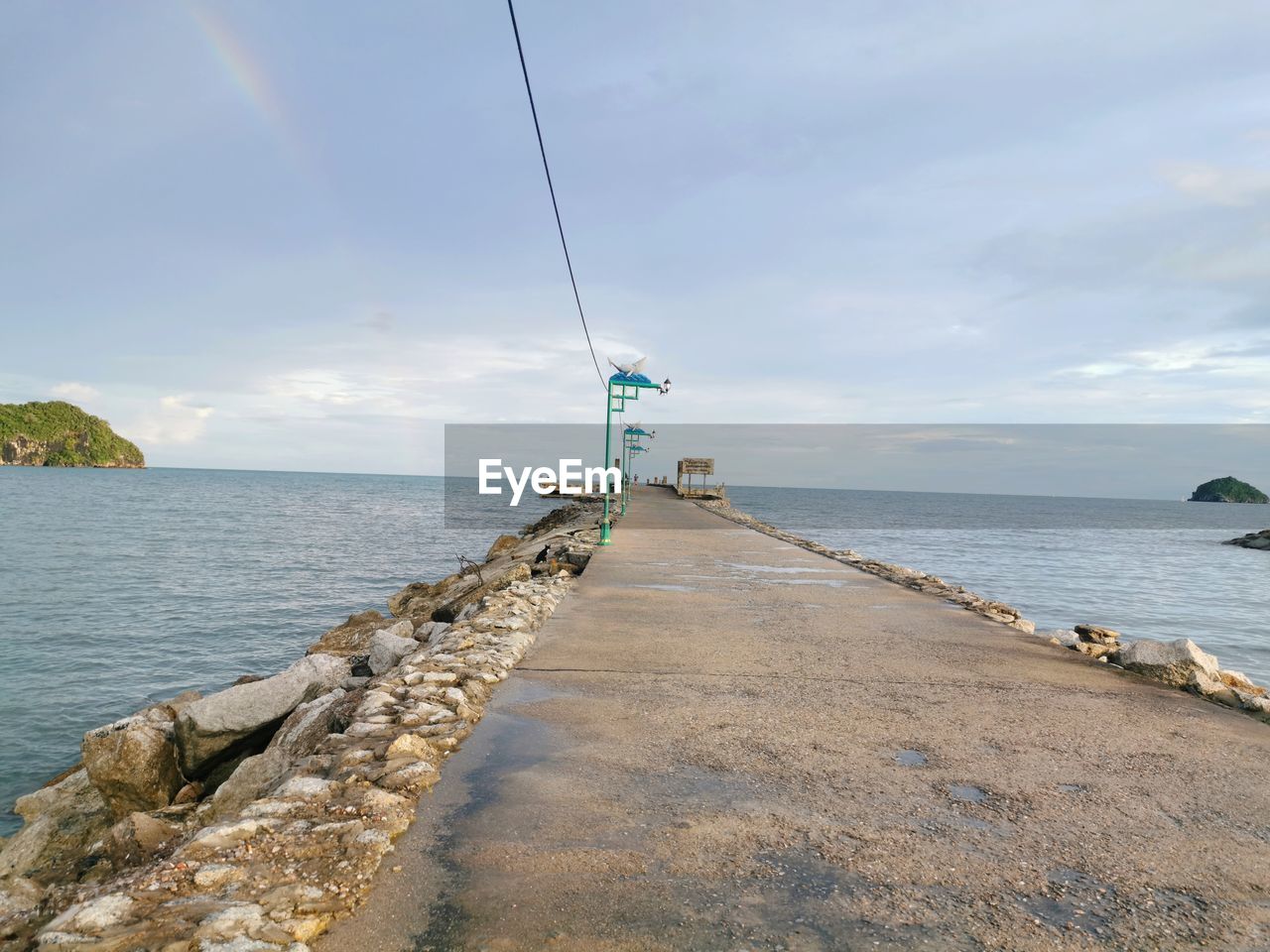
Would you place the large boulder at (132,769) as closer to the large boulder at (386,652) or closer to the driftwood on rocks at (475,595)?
the large boulder at (386,652)

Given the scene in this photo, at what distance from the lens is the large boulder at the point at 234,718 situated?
621cm

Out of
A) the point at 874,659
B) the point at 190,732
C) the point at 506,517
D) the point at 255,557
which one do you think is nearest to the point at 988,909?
A: the point at 874,659

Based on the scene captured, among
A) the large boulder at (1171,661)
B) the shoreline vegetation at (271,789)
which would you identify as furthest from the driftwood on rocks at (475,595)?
the large boulder at (1171,661)

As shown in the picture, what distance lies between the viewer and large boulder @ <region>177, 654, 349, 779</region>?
621 cm

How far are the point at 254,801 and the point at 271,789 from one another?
4.16 ft

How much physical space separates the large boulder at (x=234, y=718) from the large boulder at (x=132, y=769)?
0.19 m

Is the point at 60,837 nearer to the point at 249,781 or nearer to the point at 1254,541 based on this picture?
the point at 249,781

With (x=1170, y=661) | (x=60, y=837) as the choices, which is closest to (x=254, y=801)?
(x=60, y=837)

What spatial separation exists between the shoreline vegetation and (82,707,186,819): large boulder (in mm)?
13

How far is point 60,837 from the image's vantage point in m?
6.07

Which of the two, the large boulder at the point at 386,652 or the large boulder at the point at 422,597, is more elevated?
the large boulder at the point at 386,652

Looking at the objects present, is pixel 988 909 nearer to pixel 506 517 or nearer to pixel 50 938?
pixel 50 938

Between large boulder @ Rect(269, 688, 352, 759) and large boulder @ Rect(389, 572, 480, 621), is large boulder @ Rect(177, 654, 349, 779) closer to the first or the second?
large boulder @ Rect(269, 688, 352, 759)

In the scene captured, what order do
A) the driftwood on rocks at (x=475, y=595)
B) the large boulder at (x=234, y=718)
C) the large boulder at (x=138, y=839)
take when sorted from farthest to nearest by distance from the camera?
the driftwood on rocks at (x=475, y=595), the large boulder at (x=234, y=718), the large boulder at (x=138, y=839)
